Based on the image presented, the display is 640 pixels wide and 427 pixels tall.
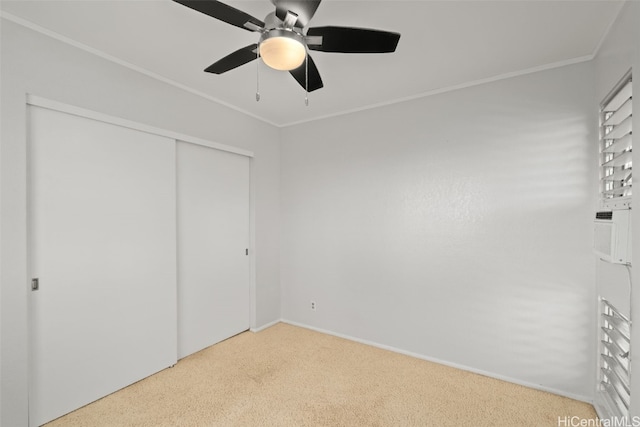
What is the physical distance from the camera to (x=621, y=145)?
175 cm

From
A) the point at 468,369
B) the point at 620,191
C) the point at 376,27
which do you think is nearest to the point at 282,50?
the point at 376,27

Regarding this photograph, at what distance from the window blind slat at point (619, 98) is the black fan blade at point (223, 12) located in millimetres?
2120

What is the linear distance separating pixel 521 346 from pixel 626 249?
1.28 m

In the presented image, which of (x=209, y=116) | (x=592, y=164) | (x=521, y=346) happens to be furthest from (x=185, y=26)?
(x=521, y=346)

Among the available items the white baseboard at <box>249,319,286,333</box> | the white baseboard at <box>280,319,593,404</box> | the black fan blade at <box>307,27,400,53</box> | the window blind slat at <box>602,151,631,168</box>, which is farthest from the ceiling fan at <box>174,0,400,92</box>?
the white baseboard at <box>249,319,286,333</box>

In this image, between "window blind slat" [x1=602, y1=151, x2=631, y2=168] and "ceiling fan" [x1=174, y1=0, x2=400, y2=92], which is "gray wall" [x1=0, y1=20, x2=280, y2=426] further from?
"window blind slat" [x1=602, y1=151, x2=631, y2=168]

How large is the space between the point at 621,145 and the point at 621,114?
0.66 ft

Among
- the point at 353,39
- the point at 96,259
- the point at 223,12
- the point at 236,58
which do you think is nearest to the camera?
the point at 223,12

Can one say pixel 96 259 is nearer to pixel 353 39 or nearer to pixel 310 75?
pixel 310 75

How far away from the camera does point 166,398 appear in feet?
7.30

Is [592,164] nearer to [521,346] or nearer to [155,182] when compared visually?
[521,346]

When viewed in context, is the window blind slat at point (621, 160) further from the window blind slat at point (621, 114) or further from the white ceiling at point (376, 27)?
the white ceiling at point (376, 27)

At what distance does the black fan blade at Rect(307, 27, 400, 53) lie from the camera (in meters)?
1.39

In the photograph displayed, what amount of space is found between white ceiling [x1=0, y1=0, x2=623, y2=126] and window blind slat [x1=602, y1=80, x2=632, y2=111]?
44 centimetres
